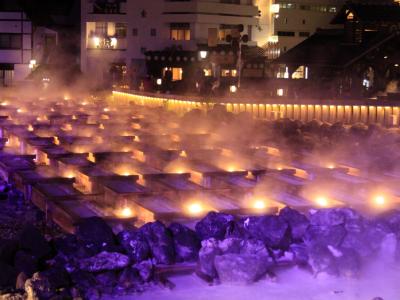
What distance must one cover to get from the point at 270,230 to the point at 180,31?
27.8m

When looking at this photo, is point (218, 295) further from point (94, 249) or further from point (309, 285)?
point (94, 249)

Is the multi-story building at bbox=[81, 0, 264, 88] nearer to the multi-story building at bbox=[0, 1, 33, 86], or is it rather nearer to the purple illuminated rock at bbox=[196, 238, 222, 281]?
the multi-story building at bbox=[0, 1, 33, 86]

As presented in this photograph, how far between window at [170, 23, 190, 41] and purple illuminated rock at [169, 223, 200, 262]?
27.4 m

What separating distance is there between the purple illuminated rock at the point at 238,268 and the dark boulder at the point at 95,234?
1025 millimetres

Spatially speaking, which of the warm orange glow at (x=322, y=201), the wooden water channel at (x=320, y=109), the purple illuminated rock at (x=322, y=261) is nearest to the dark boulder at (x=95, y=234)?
the purple illuminated rock at (x=322, y=261)

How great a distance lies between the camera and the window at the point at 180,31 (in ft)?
108

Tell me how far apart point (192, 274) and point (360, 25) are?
805 inches

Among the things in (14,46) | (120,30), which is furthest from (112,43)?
(14,46)

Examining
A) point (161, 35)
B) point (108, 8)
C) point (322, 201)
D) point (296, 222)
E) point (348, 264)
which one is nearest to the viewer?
point (348, 264)

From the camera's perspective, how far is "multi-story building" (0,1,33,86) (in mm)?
34969

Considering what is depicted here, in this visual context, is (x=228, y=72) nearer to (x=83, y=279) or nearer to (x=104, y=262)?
(x=104, y=262)

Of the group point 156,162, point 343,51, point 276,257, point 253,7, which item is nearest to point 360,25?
point 343,51

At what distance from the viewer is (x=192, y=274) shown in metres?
5.80

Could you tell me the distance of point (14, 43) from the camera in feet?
116
